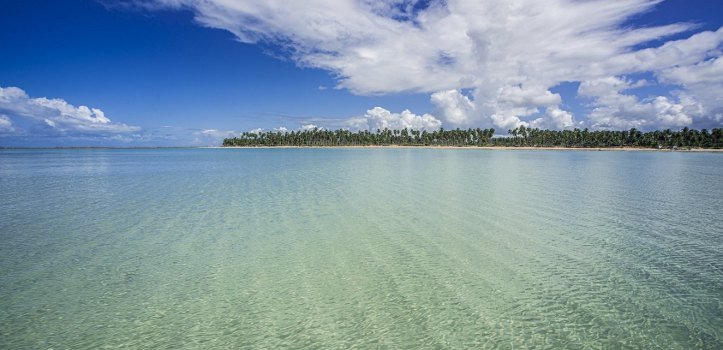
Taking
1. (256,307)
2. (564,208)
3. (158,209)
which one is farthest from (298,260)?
(564,208)

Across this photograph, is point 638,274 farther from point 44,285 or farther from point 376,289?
point 44,285

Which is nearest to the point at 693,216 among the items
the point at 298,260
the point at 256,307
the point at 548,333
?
the point at 548,333

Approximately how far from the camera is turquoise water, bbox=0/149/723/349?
7137 millimetres

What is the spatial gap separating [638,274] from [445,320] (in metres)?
6.51

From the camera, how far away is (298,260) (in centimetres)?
1138

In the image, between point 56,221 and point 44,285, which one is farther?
point 56,221

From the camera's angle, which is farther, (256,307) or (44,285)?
(44,285)

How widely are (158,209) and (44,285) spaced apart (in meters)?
10.8

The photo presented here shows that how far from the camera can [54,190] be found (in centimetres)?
2759

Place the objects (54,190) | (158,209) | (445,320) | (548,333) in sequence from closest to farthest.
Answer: (548,333) < (445,320) < (158,209) < (54,190)

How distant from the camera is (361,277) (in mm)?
9977

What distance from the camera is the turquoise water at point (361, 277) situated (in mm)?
7137

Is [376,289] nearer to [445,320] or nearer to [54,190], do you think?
[445,320]

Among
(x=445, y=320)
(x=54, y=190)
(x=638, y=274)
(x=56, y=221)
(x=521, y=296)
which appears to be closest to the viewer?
(x=445, y=320)
